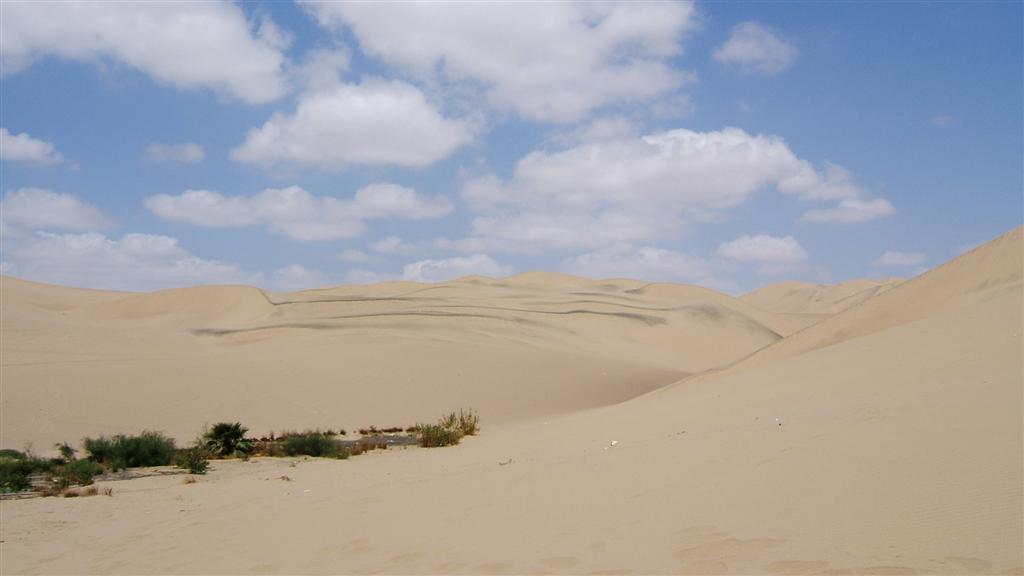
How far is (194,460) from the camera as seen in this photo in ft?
53.3

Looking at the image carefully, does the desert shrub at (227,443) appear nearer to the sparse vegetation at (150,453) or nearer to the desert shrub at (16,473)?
the sparse vegetation at (150,453)

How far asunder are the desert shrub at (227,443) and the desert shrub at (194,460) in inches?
24.6

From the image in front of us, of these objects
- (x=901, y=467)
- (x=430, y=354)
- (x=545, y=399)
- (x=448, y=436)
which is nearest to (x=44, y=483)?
(x=448, y=436)

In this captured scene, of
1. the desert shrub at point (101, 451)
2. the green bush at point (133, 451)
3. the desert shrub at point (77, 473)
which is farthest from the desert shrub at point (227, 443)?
the desert shrub at point (77, 473)

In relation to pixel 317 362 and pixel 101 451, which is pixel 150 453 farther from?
pixel 317 362

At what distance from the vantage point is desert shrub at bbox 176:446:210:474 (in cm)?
1579

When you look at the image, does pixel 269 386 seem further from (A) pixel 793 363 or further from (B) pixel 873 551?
(B) pixel 873 551

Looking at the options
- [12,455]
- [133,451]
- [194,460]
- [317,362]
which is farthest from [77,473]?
[317,362]

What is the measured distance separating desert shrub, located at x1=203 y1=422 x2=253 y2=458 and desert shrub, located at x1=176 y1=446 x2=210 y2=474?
0.63m

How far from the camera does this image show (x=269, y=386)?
3044 cm

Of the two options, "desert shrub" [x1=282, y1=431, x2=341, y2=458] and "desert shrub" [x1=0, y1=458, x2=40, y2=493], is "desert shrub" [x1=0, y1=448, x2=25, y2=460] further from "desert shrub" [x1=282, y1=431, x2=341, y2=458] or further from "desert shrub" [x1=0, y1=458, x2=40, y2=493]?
"desert shrub" [x1=282, y1=431, x2=341, y2=458]

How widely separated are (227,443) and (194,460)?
9.04 feet

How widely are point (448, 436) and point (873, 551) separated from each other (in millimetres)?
15089

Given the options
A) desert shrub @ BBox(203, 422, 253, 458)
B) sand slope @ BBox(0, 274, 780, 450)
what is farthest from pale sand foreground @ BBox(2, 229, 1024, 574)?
desert shrub @ BBox(203, 422, 253, 458)
